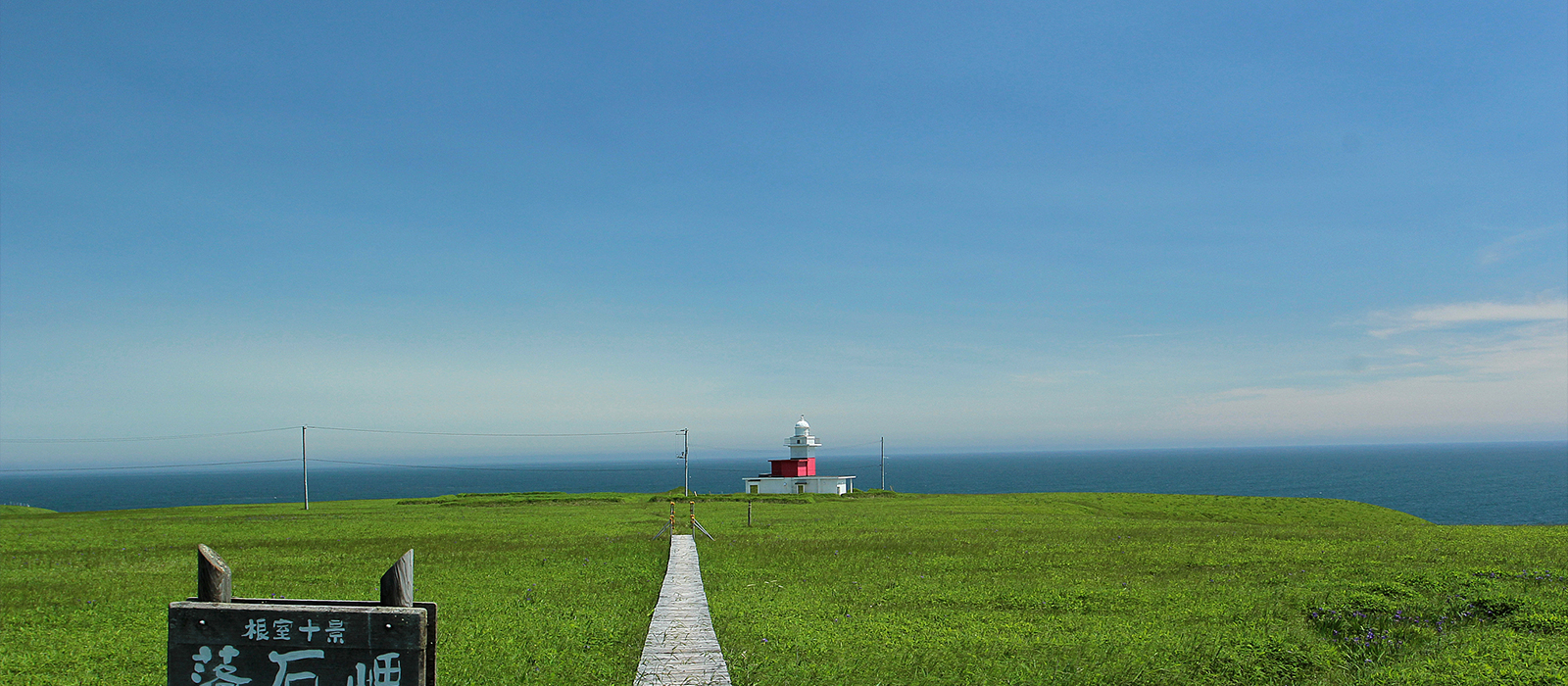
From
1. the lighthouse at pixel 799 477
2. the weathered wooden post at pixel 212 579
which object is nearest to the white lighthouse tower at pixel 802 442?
the lighthouse at pixel 799 477

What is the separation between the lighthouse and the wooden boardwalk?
5909cm

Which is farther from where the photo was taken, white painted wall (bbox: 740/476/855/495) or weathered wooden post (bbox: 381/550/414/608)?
white painted wall (bbox: 740/476/855/495)

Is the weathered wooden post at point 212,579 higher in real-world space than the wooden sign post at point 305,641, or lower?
higher

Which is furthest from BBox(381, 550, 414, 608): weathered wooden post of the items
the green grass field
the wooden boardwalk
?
the green grass field

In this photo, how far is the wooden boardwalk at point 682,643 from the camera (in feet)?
35.2

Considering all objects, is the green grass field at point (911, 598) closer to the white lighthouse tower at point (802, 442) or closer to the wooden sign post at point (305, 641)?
the wooden sign post at point (305, 641)

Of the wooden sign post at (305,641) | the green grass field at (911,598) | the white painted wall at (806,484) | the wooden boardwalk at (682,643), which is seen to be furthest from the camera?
the white painted wall at (806,484)

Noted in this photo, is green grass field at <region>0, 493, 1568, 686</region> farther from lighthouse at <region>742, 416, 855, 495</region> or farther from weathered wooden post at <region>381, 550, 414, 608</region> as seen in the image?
lighthouse at <region>742, 416, 855, 495</region>

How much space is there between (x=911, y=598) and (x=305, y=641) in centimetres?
1277

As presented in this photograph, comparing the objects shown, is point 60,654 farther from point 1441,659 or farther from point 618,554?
point 1441,659

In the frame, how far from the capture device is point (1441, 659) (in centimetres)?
1123

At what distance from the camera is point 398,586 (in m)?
6.15

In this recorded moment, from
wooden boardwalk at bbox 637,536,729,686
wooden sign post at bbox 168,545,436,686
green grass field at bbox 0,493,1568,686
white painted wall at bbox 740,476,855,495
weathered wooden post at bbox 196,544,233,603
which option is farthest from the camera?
white painted wall at bbox 740,476,855,495

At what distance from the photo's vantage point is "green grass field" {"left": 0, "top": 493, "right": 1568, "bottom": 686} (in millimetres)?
11477
